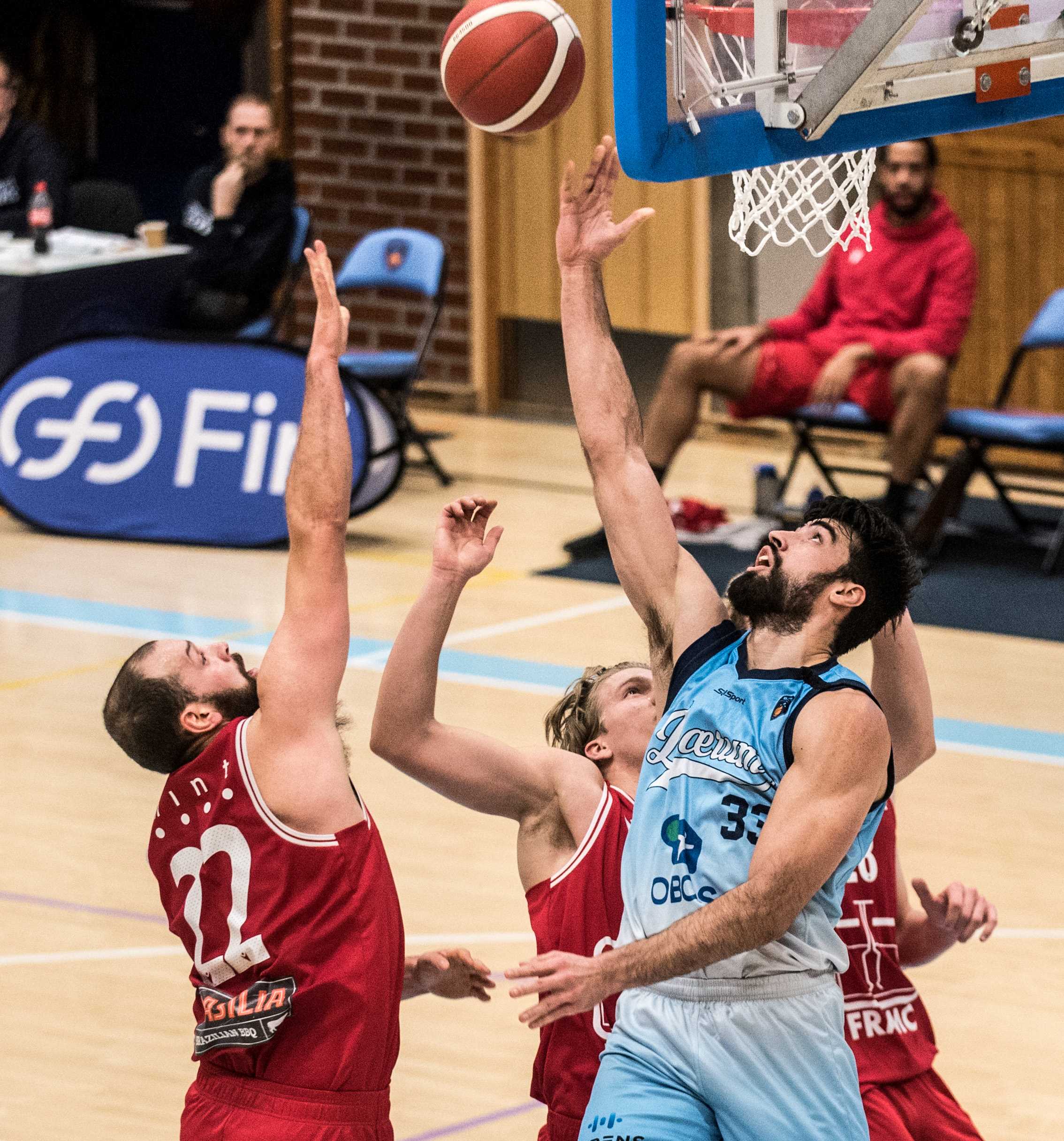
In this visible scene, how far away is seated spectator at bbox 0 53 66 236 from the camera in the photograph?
37.4 feet

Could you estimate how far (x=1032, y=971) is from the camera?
17.6 feet

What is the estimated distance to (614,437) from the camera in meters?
3.76

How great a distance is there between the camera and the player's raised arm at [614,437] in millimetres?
3625

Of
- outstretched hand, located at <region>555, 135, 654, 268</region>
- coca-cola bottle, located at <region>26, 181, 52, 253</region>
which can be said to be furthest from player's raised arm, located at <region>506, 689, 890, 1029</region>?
coca-cola bottle, located at <region>26, 181, 52, 253</region>

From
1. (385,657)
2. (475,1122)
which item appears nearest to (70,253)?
(385,657)

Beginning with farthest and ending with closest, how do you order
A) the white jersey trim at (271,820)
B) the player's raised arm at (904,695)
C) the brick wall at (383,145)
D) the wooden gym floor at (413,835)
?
1. the brick wall at (383,145)
2. the wooden gym floor at (413,835)
3. the player's raised arm at (904,695)
4. the white jersey trim at (271,820)

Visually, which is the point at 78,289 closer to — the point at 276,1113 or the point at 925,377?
the point at 925,377

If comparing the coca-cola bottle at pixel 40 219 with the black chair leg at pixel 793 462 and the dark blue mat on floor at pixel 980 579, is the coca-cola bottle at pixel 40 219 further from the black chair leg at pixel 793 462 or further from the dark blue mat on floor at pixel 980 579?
the black chair leg at pixel 793 462

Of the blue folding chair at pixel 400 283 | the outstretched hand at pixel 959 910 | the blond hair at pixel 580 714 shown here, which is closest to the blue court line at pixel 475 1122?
the blond hair at pixel 580 714

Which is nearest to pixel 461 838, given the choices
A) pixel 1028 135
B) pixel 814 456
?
pixel 814 456

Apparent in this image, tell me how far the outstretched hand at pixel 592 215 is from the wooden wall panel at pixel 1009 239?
7632 mm

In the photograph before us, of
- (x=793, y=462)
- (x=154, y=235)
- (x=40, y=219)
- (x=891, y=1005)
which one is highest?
(x=40, y=219)

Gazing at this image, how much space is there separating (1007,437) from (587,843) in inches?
239

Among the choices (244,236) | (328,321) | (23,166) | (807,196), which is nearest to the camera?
(328,321)
